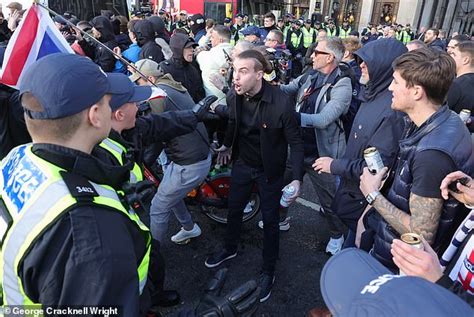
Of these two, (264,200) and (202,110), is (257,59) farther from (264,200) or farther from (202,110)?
(264,200)

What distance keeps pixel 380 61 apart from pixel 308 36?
10196mm

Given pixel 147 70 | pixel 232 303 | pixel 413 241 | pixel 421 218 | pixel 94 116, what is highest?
pixel 94 116

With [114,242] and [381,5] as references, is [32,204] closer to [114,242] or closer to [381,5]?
[114,242]

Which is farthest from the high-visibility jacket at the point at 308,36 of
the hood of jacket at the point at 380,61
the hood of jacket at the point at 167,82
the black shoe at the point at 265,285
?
the black shoe at the point at 265,285

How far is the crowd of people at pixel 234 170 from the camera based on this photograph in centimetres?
113

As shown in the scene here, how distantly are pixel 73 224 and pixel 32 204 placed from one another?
17cm

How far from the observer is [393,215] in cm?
186

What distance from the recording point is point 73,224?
3.62 ft

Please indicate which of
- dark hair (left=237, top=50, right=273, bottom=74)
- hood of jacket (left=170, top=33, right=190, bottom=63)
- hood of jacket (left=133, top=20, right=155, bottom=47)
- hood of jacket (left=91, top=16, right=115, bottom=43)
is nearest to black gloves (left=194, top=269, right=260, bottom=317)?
dark hair (left=237, top=50, right=273, bottom=74)

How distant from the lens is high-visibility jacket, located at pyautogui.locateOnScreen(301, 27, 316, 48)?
11711 mm

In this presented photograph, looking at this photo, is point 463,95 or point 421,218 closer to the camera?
point 421,218

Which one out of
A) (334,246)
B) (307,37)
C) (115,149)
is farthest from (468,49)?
(307,37)

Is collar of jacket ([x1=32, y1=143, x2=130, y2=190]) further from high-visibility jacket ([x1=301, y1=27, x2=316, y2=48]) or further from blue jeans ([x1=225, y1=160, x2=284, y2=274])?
high-visibility jacket ([x1=301, y1=27, x2=316, y2=48])

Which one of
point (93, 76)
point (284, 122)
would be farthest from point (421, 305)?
point (284, 122)
